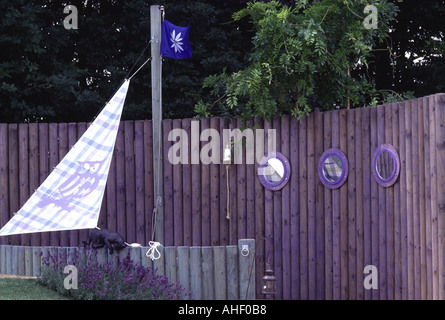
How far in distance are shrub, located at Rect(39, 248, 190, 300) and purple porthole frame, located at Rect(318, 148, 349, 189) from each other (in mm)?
2568

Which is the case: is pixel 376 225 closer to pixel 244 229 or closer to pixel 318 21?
pixel 244 229

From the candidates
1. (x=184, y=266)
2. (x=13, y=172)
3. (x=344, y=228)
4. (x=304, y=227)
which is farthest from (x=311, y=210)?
(x=13, y=172)

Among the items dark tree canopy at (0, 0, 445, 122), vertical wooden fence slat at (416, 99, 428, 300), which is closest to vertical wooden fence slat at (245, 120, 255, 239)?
vertical wooden fence slat at (416, 99, 428, 300)

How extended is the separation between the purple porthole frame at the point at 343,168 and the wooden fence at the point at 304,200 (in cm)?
7

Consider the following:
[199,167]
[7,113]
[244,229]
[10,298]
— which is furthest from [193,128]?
[7,113]

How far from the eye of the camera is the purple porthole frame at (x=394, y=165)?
843 cm

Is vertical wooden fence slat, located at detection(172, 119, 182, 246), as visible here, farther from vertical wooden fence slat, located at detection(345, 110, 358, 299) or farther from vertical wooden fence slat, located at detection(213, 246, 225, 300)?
vertical wooden fence slat, located at detection(345, 110, 358, 299)

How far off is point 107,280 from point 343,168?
3.46m

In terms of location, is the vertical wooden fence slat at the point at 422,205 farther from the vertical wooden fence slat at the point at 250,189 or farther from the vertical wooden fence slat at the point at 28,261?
the vertical wooden fence slat at the point at 28,261

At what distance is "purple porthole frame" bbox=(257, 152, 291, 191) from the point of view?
394 inches

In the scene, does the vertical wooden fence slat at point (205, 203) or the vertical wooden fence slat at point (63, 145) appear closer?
the vertical wooden fence slat at point (205, 203)

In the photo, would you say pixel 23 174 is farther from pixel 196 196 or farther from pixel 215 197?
pixel 215 197

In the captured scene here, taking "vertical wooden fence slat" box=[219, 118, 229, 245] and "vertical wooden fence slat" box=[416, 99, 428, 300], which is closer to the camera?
"vertical wooden fence slat" box=[416, 99, 428, 300]

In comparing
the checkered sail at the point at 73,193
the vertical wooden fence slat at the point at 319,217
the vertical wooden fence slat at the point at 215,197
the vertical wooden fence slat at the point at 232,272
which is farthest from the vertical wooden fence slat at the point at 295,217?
the checkered sail at the point at 73,193
